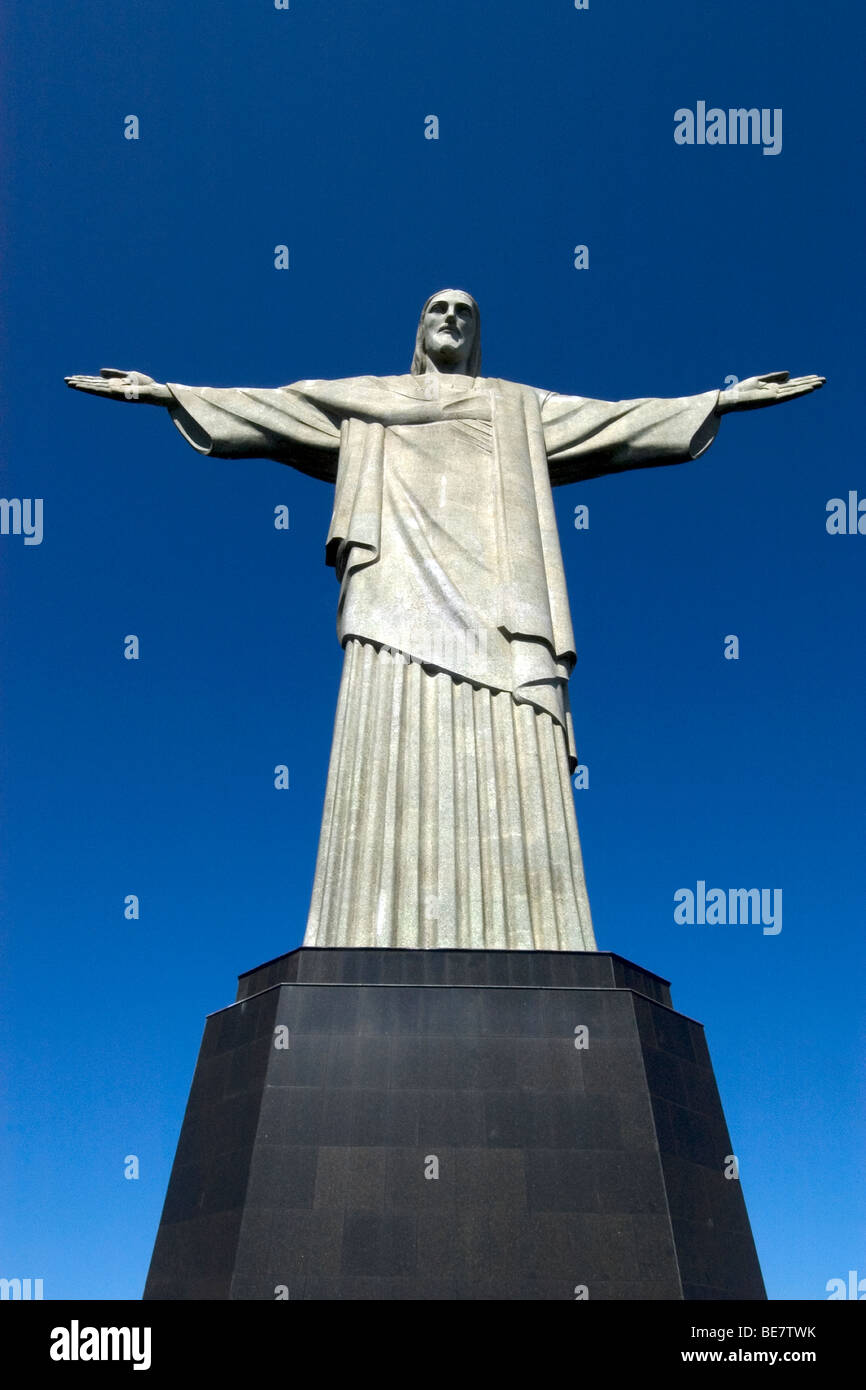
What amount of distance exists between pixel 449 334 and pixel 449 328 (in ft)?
0.25

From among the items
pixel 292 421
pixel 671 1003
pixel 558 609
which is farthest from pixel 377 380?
pixel 671 1003

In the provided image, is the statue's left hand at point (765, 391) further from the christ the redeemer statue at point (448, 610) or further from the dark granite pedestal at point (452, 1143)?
the dark granite pedestal at point (452, 1143)

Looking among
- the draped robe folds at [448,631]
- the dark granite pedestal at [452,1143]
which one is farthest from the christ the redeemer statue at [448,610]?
the dark granite pedestal at [452,1143]

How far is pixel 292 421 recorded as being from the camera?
1181 cm

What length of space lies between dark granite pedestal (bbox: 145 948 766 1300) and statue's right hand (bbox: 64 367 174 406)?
21.1 ft

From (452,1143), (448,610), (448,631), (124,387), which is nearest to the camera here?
(452,1143)

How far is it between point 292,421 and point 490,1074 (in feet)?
24.0

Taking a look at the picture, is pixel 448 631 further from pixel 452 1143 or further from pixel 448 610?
pixel 452 1143

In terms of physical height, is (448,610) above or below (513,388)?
below

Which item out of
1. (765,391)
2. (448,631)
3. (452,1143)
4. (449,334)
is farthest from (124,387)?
(452,1143)

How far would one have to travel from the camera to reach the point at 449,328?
1249 cm

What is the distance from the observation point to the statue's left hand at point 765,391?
465 inches

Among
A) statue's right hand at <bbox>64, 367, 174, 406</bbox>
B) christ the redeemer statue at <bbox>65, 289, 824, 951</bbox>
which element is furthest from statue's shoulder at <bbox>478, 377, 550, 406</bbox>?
statue's right hand at <bbox>64, 367, 174, 406</bbox>

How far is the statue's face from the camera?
12422 mm
